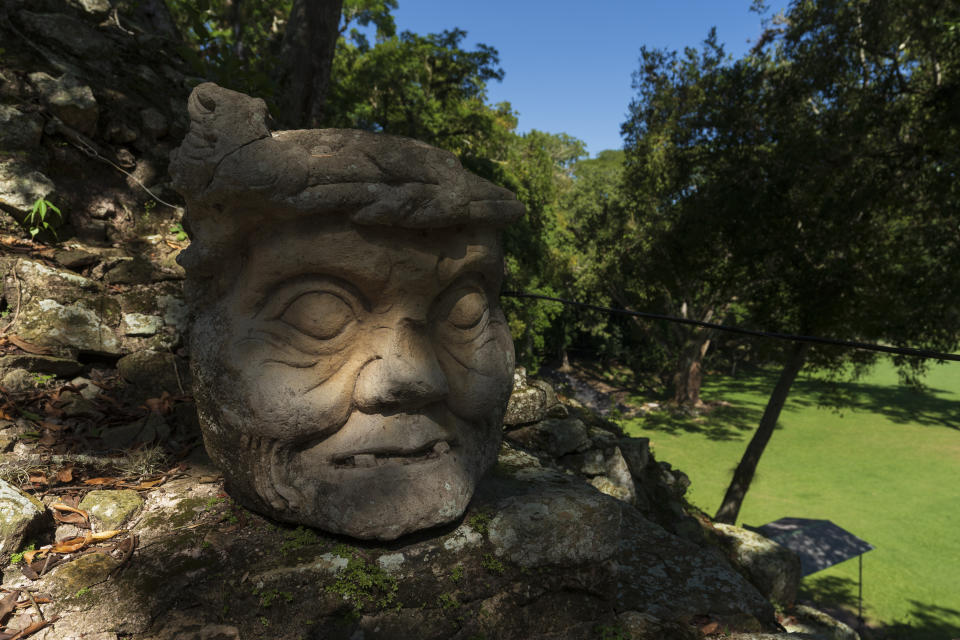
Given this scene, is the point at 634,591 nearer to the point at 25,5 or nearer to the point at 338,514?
the point at 338,514

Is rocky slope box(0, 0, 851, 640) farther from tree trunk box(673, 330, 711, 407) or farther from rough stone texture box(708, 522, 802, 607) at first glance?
tree trunk box(673, 330, 711, 407)

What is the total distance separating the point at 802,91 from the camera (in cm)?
627

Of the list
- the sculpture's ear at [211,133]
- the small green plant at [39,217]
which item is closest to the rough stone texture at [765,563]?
the sculpture's ear at [211,133]

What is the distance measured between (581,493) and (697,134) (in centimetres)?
673

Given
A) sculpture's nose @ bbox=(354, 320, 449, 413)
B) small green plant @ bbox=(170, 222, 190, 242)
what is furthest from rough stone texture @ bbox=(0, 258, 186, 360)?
sculpture's nose @ bbox=(354, 320, 449, 413)

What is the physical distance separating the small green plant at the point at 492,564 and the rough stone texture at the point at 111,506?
1402 millimetres

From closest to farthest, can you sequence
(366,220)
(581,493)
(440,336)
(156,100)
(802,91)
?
1. (366,220)
2. (440,336)
3. (581,493)
4. (156,100)
5. (802,91)

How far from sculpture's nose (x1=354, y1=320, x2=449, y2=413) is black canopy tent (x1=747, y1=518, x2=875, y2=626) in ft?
16.9

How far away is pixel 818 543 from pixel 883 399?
1232cm

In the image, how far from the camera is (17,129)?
376cm

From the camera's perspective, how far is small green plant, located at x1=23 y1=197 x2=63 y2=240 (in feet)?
11.4

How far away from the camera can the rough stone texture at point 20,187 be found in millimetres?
3531

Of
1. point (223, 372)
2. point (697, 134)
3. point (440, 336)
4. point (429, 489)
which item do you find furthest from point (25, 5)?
point (697, 134)

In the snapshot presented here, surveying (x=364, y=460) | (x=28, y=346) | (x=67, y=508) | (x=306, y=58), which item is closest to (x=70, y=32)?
(x=306, y=58)
